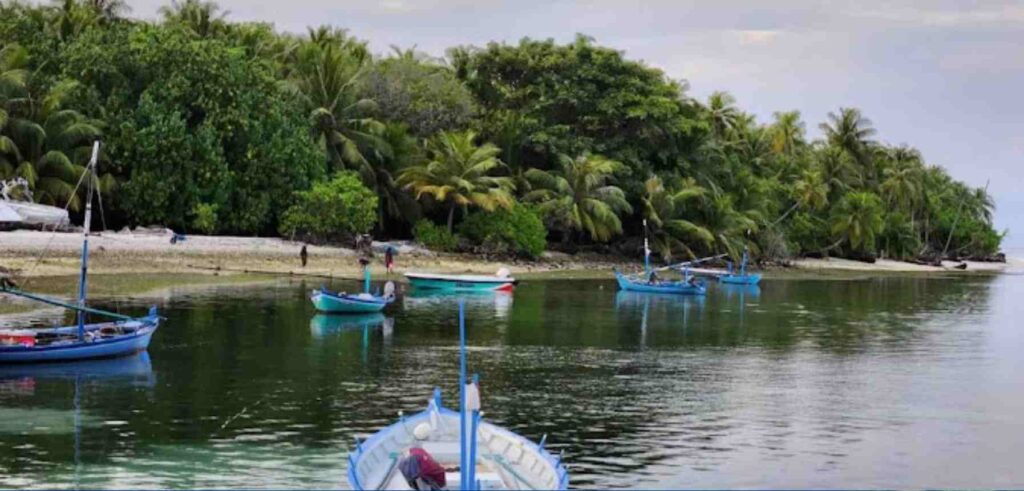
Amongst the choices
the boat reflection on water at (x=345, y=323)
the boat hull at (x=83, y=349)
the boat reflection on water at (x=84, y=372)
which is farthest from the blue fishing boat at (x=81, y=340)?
the boat reflection on water at (x=345, y=323)

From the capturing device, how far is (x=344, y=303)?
44969mm

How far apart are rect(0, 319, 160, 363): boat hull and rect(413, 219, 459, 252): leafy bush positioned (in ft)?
115

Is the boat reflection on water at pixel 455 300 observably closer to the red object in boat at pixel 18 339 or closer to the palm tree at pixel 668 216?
the red object in boat at pixel 18 339

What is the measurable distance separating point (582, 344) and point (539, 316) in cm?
788

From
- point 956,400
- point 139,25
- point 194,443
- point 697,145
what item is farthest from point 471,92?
point 194,443

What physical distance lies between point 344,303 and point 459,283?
14.1 meters

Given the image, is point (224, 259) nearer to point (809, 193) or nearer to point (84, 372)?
point (84, 372)

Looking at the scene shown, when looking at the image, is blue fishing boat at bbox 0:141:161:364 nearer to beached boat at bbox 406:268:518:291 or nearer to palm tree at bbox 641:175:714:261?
beached boat at bbox 406:268:518:291

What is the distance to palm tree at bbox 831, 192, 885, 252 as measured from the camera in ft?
302

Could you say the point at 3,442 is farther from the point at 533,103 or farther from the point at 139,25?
the point at 533,103

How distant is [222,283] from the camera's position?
53.1m

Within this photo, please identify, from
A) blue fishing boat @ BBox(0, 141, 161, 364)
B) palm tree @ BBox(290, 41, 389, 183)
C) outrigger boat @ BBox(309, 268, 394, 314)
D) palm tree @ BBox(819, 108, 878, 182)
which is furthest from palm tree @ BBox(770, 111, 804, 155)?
blue fishing boat @ BBox(0, 141, 161, 364)

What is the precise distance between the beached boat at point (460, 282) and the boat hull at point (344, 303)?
38.8ft

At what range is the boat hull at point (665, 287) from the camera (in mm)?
61781
